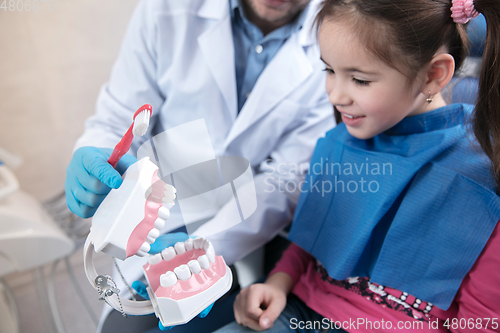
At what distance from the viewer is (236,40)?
0.97 m

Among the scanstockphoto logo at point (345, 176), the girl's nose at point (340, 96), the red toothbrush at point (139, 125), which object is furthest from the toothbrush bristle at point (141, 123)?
the scanstockphoto logo at point (345, 176)

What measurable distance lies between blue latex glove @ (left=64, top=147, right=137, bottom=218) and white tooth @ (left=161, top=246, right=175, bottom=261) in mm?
120

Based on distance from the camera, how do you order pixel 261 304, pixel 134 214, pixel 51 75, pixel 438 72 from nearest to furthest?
pixel 134 214 → pixel 438 72 → pixel 261 304 → pixel 51 75

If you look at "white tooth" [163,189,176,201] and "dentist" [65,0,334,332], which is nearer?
"white tooth" [163,189,176,201]

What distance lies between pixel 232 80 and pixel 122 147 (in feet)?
1.71

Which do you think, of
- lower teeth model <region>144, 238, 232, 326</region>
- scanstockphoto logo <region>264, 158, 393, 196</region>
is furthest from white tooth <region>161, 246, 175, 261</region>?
scanstockphoto logo <region>264, 158, 393, 196</region>

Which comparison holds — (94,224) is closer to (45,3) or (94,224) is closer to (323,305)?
(323,305)

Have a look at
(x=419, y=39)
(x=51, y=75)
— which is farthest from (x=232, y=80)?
(x=51, y=75)

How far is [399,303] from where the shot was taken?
0.65 meters

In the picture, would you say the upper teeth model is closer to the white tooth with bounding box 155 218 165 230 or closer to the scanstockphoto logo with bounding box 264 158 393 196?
the white tooth with bounding box 155 218 165 230

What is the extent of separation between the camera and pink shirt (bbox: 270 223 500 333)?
0.57m

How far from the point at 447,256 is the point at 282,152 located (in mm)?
498

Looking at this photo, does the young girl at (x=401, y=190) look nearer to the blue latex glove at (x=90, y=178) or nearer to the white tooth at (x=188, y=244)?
the white tooth at (x=188, y=244)

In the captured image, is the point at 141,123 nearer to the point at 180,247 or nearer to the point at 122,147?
the point at 122,147
